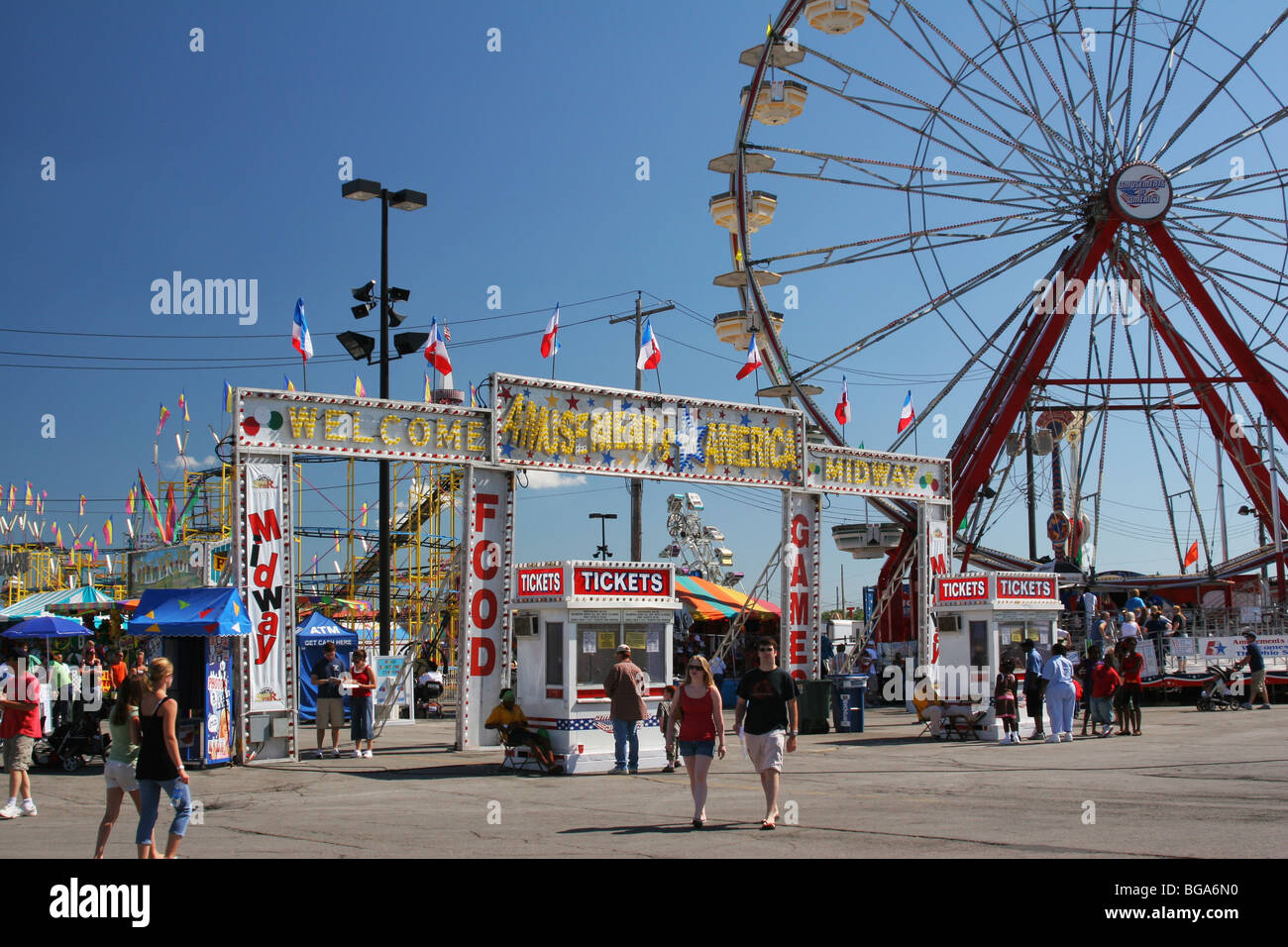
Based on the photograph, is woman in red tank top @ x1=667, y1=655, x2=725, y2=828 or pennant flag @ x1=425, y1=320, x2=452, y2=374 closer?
woman in red tank top @ x1=667, y1=655, x2=725, y2=828

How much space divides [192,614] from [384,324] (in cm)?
815

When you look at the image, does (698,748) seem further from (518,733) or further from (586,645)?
(586,645)

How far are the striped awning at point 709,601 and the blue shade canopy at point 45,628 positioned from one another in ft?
49.8

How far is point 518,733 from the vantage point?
1716 cm

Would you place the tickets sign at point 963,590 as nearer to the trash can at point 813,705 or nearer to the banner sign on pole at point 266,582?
the trash can at point 813,705

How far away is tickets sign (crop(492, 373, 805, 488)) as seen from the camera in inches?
855

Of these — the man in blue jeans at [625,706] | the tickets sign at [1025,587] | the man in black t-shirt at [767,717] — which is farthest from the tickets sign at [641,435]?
the man in black t-shirt at [767,717]

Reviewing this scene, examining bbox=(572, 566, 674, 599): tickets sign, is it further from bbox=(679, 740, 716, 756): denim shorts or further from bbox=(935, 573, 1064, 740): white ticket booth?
bbox=(935, 573, 1064, 740): white ticket booth

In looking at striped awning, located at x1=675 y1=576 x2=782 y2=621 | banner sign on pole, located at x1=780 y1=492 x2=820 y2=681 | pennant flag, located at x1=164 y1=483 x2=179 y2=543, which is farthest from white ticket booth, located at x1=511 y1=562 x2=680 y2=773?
pennant flag, located at x1=164 y1=483 x2=179 y2=543

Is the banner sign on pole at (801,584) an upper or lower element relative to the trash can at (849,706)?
upper

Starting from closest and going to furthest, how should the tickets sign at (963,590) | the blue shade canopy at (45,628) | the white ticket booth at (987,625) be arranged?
the white ticket booth at (987,625) → the tickets sign at (963,590) → the blue shade canopy at (45,628)

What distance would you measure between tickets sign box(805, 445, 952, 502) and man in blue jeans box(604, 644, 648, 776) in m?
10.3

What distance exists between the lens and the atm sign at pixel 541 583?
17.9m
